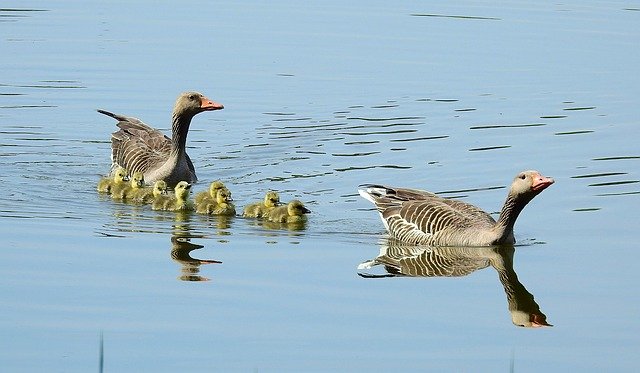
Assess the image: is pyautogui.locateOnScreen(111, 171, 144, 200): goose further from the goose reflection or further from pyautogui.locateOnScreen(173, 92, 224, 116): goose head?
the goose reflection

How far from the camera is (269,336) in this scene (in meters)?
11.0

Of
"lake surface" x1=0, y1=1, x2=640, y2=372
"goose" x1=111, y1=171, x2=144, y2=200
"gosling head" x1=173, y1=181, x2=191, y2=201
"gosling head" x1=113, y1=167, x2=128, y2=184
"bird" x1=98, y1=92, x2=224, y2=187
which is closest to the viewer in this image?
"lake surface" x1=0, y1=1, x2=640, y2=372

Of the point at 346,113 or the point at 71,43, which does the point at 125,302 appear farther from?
the point at 71,43

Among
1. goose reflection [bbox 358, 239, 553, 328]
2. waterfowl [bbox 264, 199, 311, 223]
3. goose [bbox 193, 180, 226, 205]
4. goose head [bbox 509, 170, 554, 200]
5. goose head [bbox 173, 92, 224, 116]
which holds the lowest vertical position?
goose reflection [bbox 358, 239, 553, 328]

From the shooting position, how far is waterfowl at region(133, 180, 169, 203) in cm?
1667

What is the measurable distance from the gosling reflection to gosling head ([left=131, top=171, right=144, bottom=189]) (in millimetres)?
2196

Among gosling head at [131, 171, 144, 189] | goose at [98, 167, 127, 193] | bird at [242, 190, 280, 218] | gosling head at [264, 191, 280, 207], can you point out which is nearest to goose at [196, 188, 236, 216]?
bird at [242, 190, 280, 218]

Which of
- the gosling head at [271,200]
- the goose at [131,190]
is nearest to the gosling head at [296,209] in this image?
the gosling head at [271,200]

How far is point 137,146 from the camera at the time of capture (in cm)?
1889

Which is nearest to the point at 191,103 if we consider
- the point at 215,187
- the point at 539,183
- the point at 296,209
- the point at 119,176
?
the point at 119,176

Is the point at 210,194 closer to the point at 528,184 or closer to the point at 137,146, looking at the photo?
the point at 137,146

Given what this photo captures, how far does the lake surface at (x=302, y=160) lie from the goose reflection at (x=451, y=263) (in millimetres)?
48

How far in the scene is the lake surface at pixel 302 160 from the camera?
36.6 ft

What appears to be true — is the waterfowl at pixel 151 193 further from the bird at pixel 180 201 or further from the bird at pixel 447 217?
the bird at pixel 447 217
